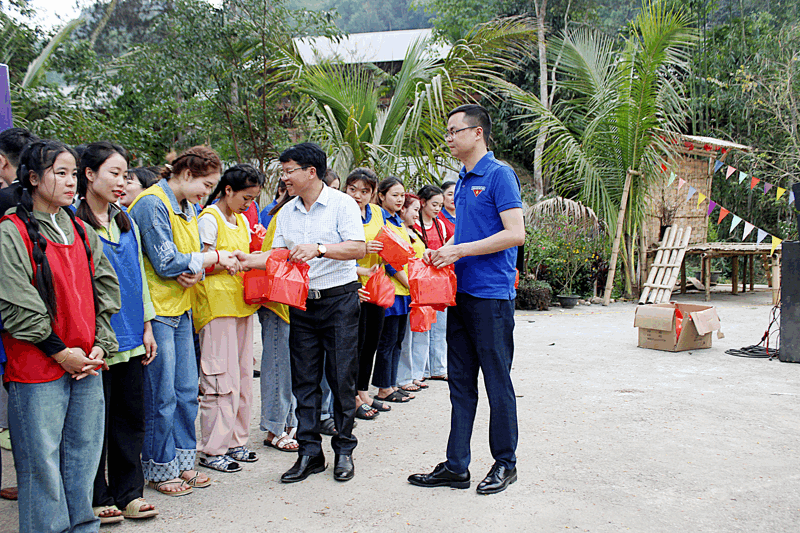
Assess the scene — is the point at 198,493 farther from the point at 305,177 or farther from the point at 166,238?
the point at 305,177

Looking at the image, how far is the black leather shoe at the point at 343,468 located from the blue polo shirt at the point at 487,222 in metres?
1.19

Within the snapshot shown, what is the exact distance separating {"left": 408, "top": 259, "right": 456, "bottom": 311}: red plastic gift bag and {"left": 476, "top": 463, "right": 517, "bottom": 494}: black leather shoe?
0.95 metres

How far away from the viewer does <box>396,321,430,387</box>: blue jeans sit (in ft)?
18.0

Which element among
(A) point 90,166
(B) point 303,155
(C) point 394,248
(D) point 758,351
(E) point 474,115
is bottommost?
(D) point 758,351

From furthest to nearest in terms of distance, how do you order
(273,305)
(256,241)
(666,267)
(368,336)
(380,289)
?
1. (666,267)
2. (368,336)
3. (380,289)
4. (256,241)
5. (273,305)

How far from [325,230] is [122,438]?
4.91 feet

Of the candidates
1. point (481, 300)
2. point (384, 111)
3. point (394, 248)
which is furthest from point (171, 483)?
point (384, 111)

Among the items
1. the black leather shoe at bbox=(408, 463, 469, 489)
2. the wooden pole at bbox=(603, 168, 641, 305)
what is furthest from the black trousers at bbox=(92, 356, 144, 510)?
the wooden pole at bbox=(603, 168, 641, 305)

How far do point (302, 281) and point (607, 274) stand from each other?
34.0 feet

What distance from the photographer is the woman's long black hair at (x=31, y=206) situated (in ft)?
8.14

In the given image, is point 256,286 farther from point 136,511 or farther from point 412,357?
point 412,357

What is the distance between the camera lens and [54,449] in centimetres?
252

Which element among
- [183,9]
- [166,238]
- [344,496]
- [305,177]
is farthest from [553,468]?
[183,9]

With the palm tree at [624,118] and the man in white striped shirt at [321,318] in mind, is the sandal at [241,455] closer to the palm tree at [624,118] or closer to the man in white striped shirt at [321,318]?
the man in white striped shirt at [321,318]
